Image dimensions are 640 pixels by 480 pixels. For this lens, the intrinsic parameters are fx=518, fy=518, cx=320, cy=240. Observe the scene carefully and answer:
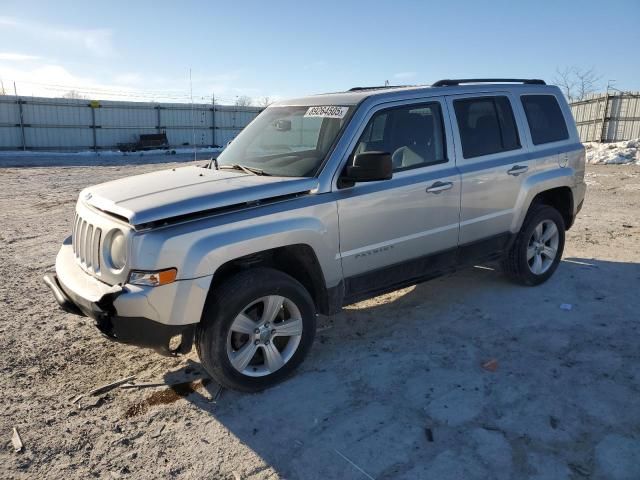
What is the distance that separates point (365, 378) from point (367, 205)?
1286mm

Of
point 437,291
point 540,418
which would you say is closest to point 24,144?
point 437,291

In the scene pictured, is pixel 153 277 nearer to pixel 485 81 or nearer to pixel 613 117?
pixel 485 81

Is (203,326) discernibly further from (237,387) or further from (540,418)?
(540,418)

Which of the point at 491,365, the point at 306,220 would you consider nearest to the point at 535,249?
the point at 491,365

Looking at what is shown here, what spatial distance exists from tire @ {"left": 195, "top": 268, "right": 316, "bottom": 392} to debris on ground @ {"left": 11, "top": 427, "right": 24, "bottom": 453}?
113 centimetres

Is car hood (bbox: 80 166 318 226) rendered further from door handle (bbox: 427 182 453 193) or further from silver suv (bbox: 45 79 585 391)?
door handle (bbox: 427 182 453 193)

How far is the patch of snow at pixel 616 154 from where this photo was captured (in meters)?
17.8

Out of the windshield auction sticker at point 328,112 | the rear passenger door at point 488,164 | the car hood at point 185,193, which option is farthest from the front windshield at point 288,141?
the rear passenger door at point 488,164

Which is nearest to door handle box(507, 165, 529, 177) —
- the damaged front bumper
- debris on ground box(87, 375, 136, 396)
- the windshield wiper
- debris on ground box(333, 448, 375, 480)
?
the windshield wiper

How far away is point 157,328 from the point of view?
125 inches

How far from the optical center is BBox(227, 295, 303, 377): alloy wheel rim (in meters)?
3.52

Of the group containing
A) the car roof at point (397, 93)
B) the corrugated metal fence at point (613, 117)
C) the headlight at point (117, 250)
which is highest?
the corrugated metal fence at point (613, 117)

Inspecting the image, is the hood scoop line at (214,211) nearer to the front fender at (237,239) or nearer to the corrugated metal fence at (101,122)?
the front fender at (237,239)

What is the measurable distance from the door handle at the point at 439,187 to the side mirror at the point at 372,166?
75 cm
